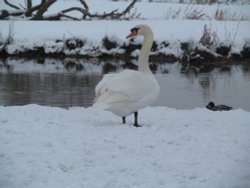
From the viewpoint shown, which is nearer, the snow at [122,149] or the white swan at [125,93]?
the snow at [122,149]

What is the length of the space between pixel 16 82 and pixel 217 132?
781cm

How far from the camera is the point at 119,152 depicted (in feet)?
18.4

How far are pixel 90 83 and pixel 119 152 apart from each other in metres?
8.36

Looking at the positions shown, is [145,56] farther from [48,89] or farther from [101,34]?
[101,34]

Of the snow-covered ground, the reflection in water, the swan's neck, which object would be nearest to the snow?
the swan's neck

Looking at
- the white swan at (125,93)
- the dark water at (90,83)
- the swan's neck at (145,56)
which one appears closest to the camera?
the white swan at (125,93)

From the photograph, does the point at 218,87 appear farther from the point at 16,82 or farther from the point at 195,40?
the point at 195,40

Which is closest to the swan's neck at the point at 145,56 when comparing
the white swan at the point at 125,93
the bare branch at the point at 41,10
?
the white swan at the point at 125,93

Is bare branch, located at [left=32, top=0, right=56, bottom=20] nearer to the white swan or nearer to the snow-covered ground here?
the snow-covered ground

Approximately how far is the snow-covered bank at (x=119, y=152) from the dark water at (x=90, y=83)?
3.27 m

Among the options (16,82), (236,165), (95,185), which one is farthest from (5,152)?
(16,82)

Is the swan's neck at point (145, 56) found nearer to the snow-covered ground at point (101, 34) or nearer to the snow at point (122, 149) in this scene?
the snow at point (122, 149)

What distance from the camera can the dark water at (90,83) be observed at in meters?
11.3

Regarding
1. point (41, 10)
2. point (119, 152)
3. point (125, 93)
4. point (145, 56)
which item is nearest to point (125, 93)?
point (125, 93)
